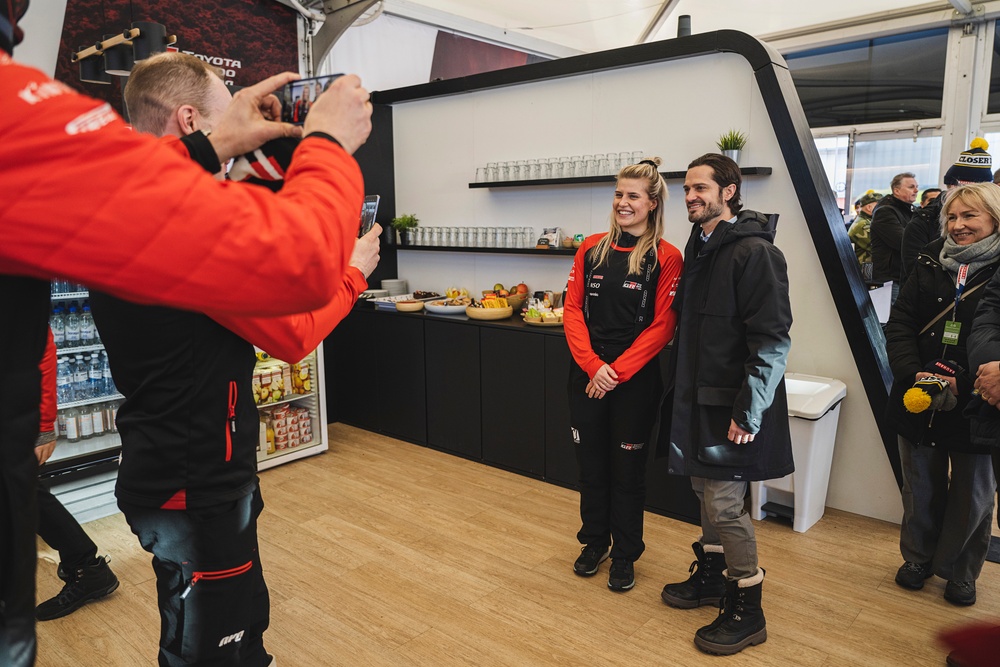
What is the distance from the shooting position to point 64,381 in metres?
3.91

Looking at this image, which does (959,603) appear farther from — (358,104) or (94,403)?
(94,403)

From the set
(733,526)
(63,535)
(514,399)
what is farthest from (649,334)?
(63,535)

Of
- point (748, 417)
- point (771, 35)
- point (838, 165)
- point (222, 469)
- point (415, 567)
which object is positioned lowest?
point (415, 567)

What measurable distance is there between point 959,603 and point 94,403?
4490 millimetres

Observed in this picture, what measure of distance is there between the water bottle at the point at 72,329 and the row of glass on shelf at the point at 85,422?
40cm

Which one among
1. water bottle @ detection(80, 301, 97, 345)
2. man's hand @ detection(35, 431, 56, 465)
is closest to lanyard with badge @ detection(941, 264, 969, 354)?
man's hand @ detection(35, 431, 56, 465)

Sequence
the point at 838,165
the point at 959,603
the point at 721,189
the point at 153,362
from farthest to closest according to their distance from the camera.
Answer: the point at 838,165, the point at 959,603, the point at 721,189, the point at 153,362

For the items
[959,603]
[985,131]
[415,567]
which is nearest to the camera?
[959,603]

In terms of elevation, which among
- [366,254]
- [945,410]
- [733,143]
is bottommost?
[945,410]

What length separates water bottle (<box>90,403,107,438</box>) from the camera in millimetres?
4074

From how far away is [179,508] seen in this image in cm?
153

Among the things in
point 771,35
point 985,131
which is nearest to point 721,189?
point 985,131

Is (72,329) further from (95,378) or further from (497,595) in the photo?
(497,595)

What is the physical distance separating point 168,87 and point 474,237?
3.78m
